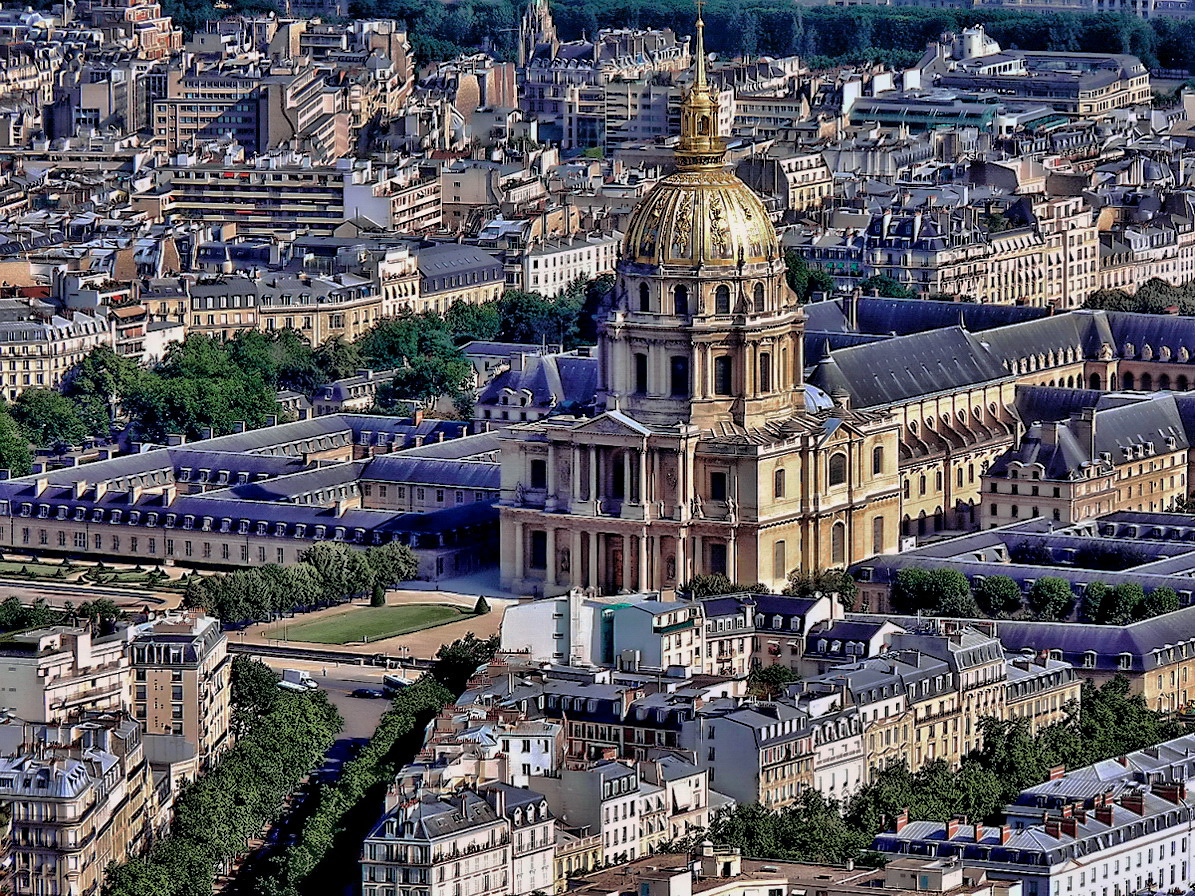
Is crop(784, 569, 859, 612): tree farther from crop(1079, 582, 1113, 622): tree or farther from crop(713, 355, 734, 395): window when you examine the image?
crop(1079, 582, 1113, 622): tree

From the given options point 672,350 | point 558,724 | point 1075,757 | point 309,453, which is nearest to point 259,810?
point 558,724

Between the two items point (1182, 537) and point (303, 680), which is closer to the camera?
point (303, 680)

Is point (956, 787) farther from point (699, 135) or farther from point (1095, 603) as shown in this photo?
point (699, 135)

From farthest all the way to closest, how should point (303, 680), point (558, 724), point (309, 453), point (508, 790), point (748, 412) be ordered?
1. point (309, 453)
2. point (748, 412)
3. point (303, 680)
4. point (558, 724)
5. point (508, 790)

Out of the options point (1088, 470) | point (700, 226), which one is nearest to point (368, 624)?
point (700, 226)

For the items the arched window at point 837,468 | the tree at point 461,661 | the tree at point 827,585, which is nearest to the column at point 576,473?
the tree at point 827,585

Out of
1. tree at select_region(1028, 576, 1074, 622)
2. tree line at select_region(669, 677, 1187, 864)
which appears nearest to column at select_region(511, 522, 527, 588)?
tree at select_region(1028, 576, 1074, 622)

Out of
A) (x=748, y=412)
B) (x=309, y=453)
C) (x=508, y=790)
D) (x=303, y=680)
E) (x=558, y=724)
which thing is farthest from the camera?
(x=309, y=453)

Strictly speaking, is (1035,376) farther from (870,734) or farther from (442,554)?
(870,734)
